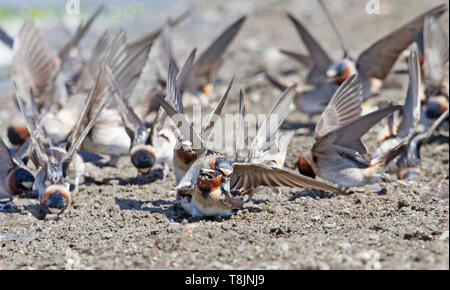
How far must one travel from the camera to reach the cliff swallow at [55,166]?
19.8 ft

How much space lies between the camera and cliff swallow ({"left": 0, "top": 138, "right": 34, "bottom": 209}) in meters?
6.56

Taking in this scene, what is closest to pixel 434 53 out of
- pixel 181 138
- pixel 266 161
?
pixel 266 161

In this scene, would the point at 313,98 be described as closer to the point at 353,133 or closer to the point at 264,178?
the point at 353,133

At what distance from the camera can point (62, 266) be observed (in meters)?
4.68

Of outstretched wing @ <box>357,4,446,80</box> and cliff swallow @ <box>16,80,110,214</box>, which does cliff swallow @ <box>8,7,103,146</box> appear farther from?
outstretched wing @ <box>357,4,446,80</box>

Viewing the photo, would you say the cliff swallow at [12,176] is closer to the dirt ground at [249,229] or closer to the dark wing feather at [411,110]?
the dirt ground at [249,229]

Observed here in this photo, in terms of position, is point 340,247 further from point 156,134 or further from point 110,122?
point 110,122

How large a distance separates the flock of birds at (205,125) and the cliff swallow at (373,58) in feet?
0.04

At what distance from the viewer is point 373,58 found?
915cm

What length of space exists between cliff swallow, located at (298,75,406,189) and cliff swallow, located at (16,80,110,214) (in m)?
1.89

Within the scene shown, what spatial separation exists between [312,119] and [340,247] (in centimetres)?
509

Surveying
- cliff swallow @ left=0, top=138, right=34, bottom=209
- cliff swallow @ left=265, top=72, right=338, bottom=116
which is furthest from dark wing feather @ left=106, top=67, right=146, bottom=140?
cliff swallow @ left=265, top=72, right=338, bottom=116

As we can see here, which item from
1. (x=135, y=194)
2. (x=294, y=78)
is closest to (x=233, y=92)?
(x=294, y=78)
